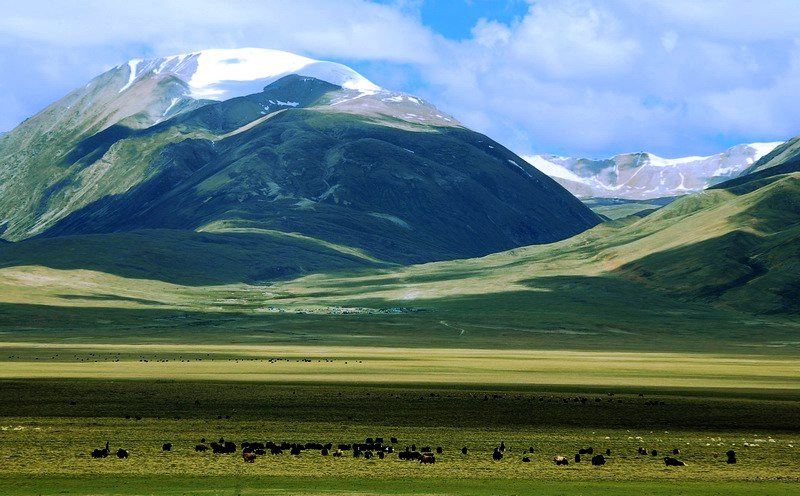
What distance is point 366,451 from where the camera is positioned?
2111 inches

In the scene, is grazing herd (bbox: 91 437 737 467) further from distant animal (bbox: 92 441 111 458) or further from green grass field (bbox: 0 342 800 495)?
green grass field (bbox: 0 342 800 495)

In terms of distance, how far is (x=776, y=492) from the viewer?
146ft

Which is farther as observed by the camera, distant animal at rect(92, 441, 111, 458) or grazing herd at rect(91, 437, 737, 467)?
grazing herd at rect(91, 437, 737, 467)

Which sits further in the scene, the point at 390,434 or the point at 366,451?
the point at 390,434

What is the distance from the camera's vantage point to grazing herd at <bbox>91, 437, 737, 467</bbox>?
51344mm

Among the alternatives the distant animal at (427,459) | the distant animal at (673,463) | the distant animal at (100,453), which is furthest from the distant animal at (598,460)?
the distant animal at (100,453)

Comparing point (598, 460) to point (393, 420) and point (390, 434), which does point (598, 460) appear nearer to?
point (390, 434)

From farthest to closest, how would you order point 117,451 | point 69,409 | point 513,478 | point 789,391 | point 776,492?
point 789,391 < point 69,409 < point 117,451 < point 513,478 < point 776,492

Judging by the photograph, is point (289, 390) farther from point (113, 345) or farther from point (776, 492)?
point (113, 345)

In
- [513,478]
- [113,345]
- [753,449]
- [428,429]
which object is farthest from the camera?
[113,345]

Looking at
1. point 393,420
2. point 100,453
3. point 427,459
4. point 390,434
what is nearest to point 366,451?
point 427,459

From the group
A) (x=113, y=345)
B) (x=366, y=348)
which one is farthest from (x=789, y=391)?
(x=113, y=345)

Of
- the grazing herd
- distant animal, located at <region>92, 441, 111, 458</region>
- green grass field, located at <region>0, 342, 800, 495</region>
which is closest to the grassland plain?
green grass field, located at <region>0, 342, 800, 495</region>

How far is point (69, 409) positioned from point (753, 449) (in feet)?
131
